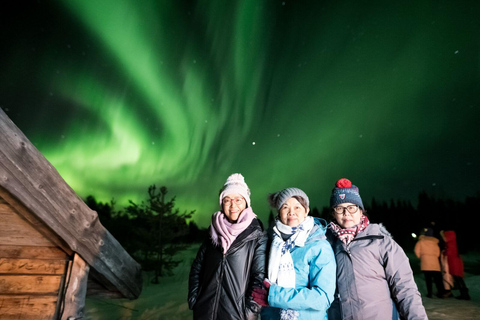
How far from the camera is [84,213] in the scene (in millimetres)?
2486

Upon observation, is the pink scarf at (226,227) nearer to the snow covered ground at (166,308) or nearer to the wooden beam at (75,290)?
the wooden beam at (75,290)

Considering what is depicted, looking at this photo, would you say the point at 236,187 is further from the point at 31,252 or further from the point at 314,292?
the point at 31,252

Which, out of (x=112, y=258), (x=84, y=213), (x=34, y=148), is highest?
(x=34, y=148)

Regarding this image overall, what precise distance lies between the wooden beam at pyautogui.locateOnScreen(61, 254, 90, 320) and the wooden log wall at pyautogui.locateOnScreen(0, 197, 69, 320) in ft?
0.45

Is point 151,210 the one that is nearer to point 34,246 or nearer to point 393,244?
point 34,246

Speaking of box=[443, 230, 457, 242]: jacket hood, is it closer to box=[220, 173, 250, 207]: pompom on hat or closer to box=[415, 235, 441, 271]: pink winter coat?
box=[415, 235, 441, 271]: pink winter coat

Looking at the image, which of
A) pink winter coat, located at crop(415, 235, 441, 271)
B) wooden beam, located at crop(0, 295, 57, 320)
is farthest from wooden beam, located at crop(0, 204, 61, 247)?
pink winter coat, located at crop(415, 235, 441, 271)

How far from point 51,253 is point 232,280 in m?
1.89

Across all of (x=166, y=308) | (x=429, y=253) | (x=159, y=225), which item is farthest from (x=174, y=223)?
(x=429, y=253)

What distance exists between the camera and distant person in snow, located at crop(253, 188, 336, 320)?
6.68ft

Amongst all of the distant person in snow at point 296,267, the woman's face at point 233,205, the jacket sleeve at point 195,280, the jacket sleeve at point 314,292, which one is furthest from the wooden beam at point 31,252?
the jacket sleeve at point 314,292

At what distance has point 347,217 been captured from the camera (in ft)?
8.41

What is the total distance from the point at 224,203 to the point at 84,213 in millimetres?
1329

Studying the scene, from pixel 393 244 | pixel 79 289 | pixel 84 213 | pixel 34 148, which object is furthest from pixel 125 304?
pixel 393 244
